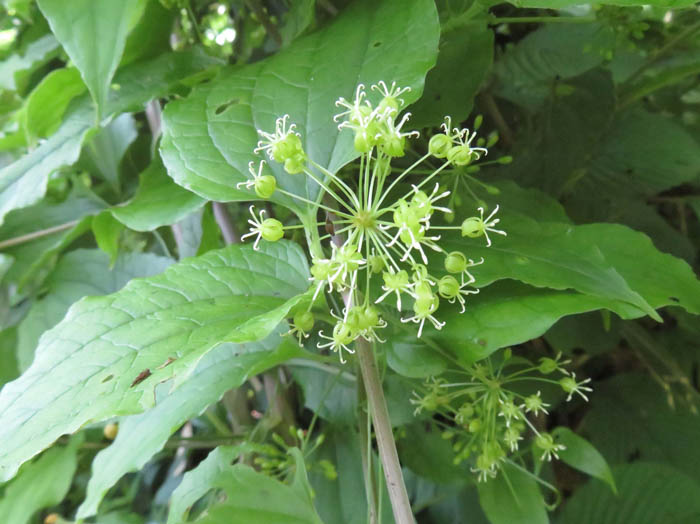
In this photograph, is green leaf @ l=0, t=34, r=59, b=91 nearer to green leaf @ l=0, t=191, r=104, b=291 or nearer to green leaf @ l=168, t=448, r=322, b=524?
green leaf @ l=0, t=191, r=104, b=291

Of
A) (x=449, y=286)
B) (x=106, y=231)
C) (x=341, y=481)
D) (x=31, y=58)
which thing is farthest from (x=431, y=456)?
(x=31, y=58)

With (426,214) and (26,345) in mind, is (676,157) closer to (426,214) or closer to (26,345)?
(426,214)

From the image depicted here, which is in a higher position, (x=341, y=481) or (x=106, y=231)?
(x=106, y=231)

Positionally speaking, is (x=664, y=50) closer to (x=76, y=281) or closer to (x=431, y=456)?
(x=431, y=456)

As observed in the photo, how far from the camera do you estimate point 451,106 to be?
0.59 metres

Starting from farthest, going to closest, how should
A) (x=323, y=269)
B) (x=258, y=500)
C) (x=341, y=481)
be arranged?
(x=341, y=481) → (x=258, y=500) → (x=323, y=269)

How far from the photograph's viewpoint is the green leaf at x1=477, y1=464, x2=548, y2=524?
1.85 ft

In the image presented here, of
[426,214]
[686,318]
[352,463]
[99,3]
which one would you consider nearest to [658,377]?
[686,318]

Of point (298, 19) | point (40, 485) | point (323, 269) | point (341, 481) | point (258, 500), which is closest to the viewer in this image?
point (323, 269)

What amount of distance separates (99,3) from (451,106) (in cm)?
33

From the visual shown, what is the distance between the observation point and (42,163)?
694 mm

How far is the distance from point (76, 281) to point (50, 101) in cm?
30

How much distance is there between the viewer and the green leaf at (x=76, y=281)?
0.89m

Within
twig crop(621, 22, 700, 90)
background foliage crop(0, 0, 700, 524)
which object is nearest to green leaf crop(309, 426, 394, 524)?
background foliage crop(0, 0, 700, 524)
